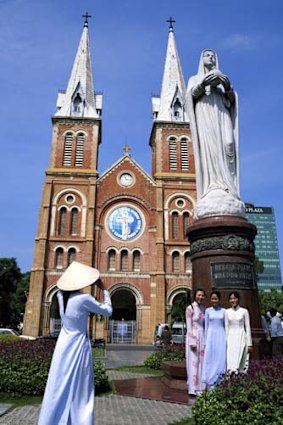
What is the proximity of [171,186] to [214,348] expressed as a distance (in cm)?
3173

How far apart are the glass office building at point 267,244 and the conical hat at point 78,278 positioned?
9580cm

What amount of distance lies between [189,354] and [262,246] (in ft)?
337

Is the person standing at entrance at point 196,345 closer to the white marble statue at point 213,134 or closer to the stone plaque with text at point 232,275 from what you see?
the stone plaque with text at point 232,275

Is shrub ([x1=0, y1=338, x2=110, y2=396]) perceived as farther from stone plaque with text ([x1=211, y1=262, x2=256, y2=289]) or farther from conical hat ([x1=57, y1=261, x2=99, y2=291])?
conical hat ([x1=57, y1=261, x2=99, y2=291])

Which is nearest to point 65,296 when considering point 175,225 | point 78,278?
point 78,278

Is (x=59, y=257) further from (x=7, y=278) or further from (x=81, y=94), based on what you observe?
(x=81, y=94)

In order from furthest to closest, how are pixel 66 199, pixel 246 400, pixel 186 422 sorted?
1. pixel 66 199
2. pixel 186 422
3. pixel 246 400

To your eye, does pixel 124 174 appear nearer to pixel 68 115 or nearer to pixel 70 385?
pixel 68 115

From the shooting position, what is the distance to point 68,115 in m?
39.4

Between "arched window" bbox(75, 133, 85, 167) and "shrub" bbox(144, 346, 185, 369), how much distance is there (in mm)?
27788

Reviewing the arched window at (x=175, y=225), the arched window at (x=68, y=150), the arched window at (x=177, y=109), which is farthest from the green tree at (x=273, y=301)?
the arched window at (x=68, y=150)

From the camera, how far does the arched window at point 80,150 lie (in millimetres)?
37750

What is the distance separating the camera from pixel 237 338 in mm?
5887

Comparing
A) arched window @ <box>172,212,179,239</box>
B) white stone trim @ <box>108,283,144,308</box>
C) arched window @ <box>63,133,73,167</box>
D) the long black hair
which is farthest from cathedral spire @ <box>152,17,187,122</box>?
the long black hair
